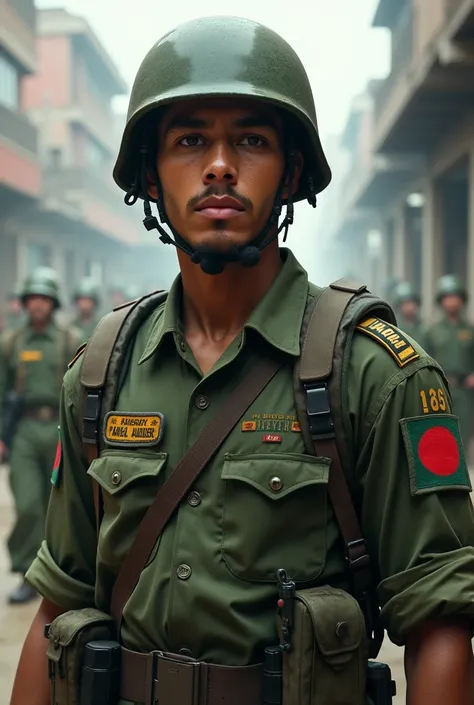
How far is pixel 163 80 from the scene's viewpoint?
2.10 metres

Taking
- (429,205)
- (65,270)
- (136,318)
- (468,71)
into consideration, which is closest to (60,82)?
(65,270)

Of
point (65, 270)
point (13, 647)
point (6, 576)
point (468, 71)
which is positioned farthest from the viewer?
→ point (65, 270)

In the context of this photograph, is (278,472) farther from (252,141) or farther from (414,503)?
(252,141)

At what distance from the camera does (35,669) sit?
86.1 inches

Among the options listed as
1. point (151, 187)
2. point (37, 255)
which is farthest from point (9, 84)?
point (151, 187)

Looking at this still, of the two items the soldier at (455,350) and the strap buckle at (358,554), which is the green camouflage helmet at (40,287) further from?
the strap buckle at (358,554)

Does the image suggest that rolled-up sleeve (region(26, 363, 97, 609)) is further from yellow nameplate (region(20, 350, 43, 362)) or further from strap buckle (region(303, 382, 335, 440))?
yellow nameplate (region(20, 350, 43, 362))

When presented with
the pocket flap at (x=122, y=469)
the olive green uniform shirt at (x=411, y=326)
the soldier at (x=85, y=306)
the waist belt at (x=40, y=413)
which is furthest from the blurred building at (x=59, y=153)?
the pocket flap at (x=122, y=469)

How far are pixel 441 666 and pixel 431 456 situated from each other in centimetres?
36

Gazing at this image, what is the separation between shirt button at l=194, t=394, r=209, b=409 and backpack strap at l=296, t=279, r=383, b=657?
19cm

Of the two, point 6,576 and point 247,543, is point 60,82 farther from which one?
point 247,543

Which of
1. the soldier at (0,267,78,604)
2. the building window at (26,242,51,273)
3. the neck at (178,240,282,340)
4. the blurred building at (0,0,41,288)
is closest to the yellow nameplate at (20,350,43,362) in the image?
Answer: the soldier at (0,267,78,604)

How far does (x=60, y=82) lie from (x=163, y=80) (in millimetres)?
32896

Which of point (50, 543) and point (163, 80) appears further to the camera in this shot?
point (50, 543)
